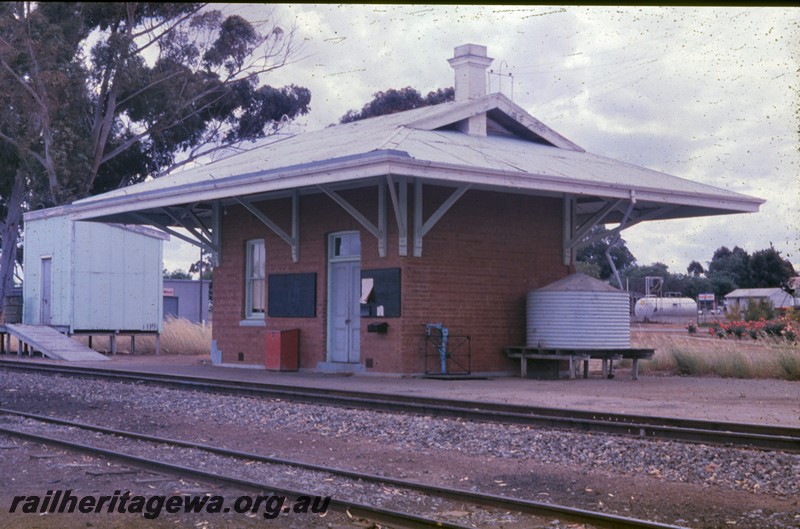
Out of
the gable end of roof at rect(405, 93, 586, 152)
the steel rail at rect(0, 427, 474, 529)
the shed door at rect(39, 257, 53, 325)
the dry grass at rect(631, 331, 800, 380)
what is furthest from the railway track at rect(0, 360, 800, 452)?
the shed door at rect(39, 257, 53, 325)

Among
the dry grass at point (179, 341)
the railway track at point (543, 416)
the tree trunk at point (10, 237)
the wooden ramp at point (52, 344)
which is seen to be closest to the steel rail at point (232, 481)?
the railway track at point (543, 416)

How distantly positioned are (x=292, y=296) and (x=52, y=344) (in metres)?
9.26

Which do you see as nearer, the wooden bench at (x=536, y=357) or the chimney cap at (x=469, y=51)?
the wooden bench at (x=536, y=357)

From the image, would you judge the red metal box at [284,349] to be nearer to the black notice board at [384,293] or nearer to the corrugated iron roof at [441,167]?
the black notice board at [384,293]

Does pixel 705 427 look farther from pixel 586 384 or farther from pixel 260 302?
pixel 260 302

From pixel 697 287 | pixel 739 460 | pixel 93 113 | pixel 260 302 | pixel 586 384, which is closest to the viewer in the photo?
pixel 739 460

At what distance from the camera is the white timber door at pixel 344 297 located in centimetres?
1988

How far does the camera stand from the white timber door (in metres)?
19.9

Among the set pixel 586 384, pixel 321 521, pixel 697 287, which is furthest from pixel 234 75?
pixel 697 287

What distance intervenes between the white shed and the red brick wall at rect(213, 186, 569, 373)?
807 cm

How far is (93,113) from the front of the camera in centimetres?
3881

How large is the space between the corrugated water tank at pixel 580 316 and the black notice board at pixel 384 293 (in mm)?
2945

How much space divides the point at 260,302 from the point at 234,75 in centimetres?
2044

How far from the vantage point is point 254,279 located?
74.7 feet
